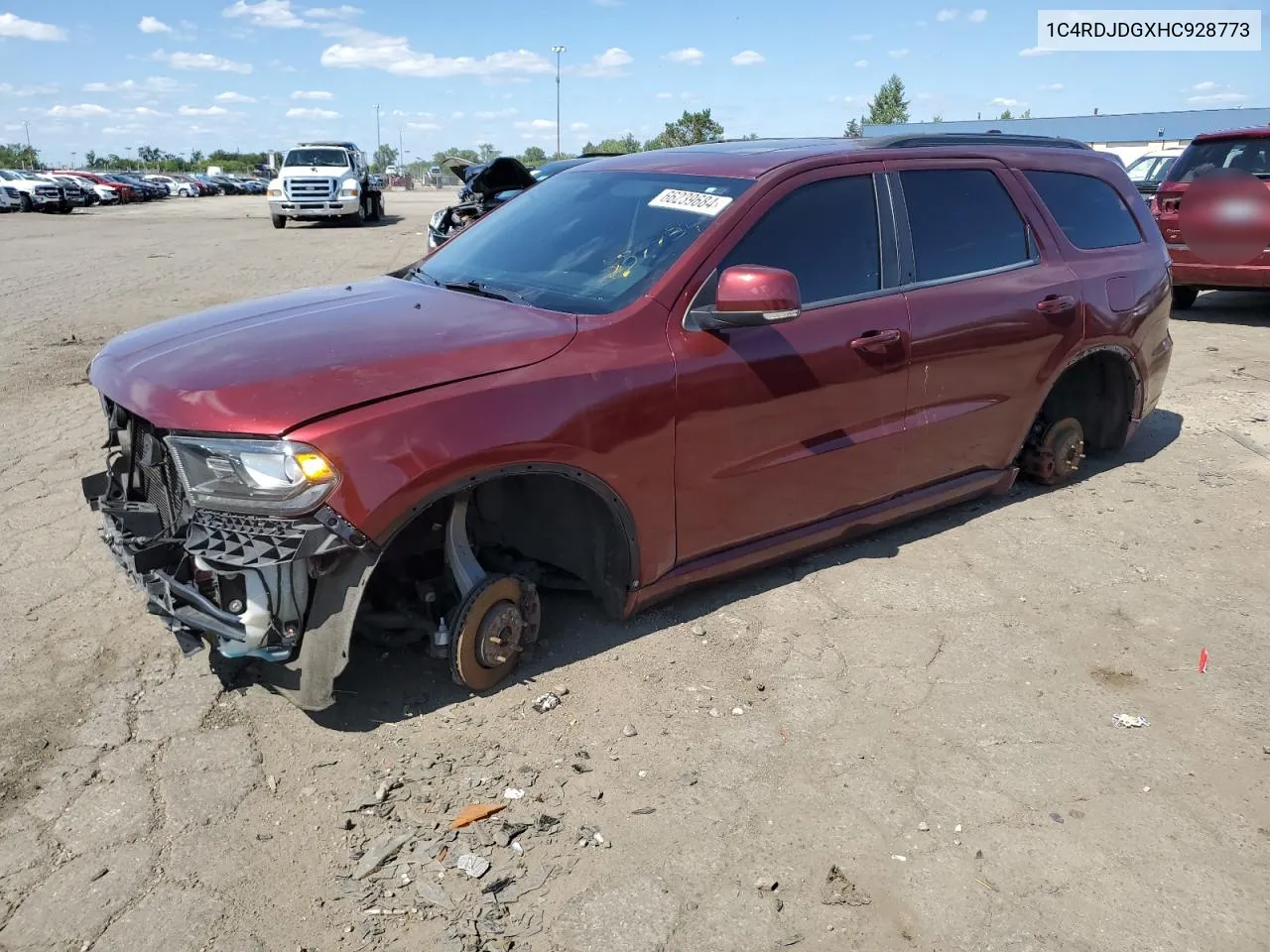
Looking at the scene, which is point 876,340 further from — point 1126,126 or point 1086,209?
point 1126,126

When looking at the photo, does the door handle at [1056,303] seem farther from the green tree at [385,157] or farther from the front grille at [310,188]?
the green tree at [385,157]

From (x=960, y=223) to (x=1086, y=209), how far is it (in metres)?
1.12

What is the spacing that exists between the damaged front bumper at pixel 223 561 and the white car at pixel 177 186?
6746cm

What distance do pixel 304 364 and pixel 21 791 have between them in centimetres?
146

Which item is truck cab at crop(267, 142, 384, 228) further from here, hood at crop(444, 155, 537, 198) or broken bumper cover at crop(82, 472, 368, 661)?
broken bumper cover at crop(82, 472, 368, 661)

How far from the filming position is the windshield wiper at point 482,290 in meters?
3.67

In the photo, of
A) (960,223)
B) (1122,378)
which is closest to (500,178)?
(960,223)

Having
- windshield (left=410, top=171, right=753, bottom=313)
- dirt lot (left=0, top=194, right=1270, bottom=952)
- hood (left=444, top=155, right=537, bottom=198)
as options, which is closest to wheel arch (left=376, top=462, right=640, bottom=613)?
dirt lot (left=0, top=194, right=1270, bottom=952)

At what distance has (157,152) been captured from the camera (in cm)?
13862

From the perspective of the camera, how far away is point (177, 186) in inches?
2564

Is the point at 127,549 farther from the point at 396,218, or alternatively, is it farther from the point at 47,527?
the point at 396,218

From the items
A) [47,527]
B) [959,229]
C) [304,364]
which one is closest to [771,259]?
[959,229]

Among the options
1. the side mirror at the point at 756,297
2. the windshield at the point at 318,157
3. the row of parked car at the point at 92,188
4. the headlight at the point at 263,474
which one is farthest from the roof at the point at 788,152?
the row of parked car at the point at 92,188

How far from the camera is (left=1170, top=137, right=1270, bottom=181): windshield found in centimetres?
971
